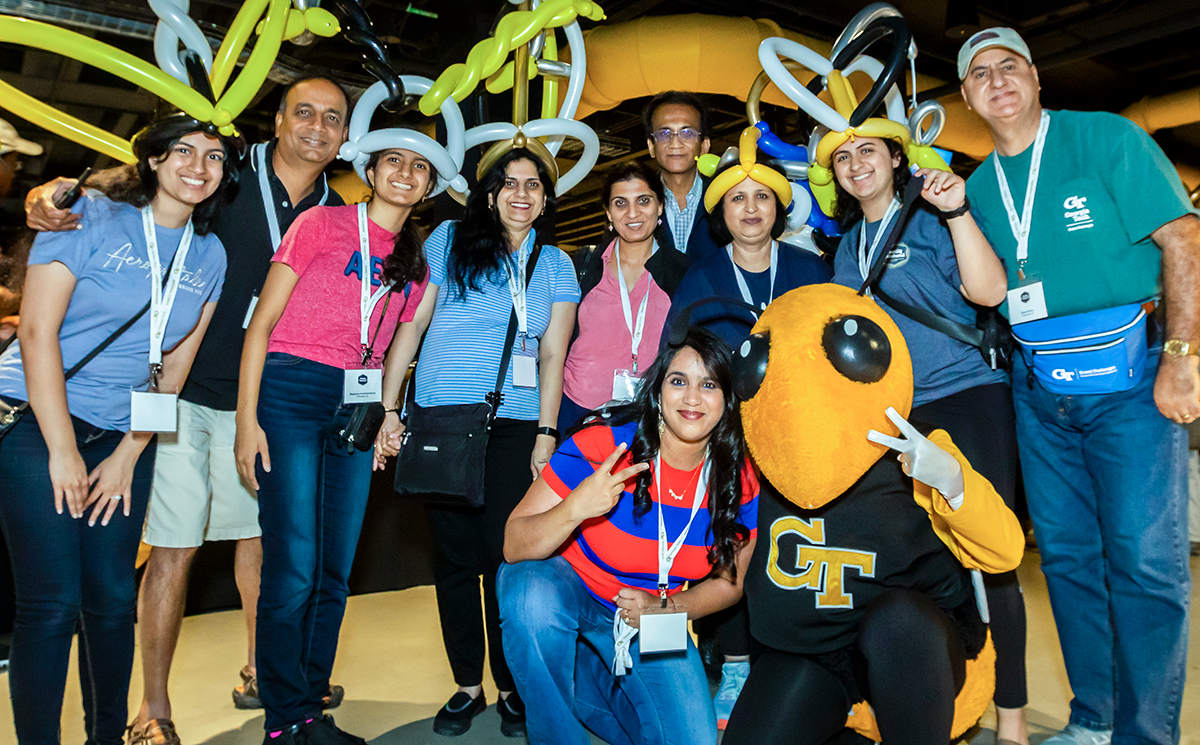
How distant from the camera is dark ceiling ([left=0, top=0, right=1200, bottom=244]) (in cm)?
481

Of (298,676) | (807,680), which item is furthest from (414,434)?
(807,680)

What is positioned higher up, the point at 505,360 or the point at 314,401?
the point at 505,360

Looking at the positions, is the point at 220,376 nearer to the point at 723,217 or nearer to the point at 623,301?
the point at 623,301

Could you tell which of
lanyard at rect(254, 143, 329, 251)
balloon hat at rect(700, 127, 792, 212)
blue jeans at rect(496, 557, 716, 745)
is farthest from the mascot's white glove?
lanyard at rect(254, 143, 329, 251)

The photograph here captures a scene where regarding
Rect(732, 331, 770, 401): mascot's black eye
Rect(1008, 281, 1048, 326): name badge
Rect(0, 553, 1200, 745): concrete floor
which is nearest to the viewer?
Rect(732, 331, 770, 401): mascot's black eye

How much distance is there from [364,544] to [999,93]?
3700mm

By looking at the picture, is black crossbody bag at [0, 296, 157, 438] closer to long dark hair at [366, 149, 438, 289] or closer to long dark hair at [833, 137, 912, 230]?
long dark hair at [366, 149, 438, 289]

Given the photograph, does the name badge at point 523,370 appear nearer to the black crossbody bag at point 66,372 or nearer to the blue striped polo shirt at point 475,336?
the blue striped polo shirt at point 475,336

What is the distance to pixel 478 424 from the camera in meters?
2.35

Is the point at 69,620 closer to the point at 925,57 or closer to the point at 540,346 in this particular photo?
the point at 540,346

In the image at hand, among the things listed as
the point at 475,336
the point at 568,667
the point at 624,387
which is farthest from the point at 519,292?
the point at 568,667

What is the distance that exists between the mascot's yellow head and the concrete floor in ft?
4.53

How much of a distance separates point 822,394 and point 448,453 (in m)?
1.19

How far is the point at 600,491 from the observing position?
5.67ft
